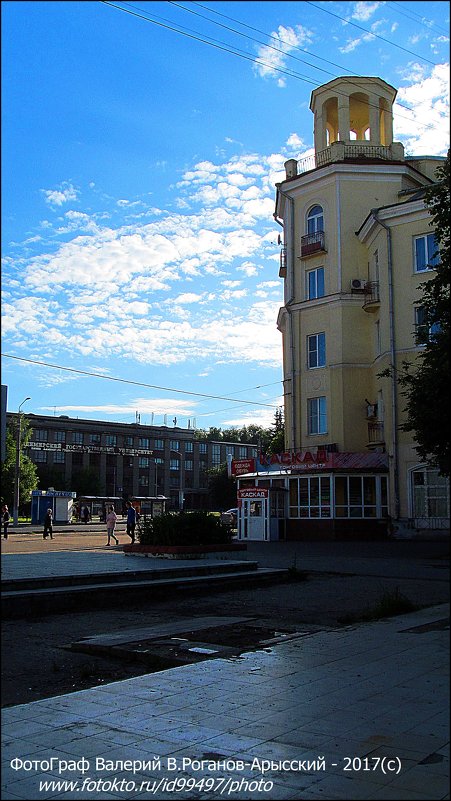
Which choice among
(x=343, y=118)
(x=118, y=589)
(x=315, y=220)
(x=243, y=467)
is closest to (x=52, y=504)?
(x=243, y=467)

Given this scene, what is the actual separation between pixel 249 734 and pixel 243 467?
1296 inches

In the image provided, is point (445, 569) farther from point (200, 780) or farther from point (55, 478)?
point (55, 478)

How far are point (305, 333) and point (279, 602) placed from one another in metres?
26.4

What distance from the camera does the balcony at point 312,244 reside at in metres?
37.7

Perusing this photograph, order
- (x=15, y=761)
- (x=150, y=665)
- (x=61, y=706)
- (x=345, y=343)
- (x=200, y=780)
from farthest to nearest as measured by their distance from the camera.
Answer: (x=345, y=343)
(x=150, y=665)
(x=61, y=706)
(x=15, y=761)
(x=200, y=780)

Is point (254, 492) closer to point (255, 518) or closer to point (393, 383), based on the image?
point (255, 518)

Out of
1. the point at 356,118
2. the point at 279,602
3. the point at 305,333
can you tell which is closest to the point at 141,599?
the point at 279,602

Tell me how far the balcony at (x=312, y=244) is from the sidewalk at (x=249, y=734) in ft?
106

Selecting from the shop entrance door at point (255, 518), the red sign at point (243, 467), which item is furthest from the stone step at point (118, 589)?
the red sign at point (243, 467)

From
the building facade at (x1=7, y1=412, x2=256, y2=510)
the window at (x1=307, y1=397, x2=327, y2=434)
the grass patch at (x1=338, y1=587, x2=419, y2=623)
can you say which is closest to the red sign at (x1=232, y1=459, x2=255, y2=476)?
the window at (x1=307, y1=397, x2=327, y2=434)

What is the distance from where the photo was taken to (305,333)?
126 feet

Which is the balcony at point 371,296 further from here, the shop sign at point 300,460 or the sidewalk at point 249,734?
the sidewalk at point 249,734

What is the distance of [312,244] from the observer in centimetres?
3800

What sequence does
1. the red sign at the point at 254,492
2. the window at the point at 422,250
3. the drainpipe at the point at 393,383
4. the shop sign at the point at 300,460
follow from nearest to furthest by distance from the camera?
the red sign at the point at 254,492 < the window at the point at 422,250 < the drainpipe at the point at 393,383 < the shop sign at the point at 300,460
